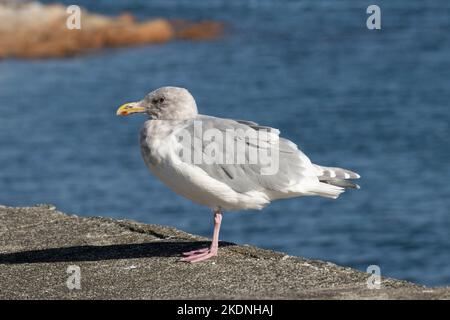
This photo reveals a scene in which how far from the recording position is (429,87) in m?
29.2

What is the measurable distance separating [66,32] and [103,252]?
100ft

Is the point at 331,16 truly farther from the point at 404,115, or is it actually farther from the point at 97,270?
the point at 97,270

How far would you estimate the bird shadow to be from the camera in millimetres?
7516

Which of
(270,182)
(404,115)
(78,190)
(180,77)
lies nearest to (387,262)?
(78,190)

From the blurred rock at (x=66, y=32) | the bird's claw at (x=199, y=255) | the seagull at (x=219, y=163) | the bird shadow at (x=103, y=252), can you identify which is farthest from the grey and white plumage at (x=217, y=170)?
the blurred rock at (x=66, y=32)

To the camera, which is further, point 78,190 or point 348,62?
point 348,62

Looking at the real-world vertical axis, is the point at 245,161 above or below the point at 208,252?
above

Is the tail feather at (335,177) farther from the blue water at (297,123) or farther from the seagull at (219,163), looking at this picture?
the blue water at (297,123)

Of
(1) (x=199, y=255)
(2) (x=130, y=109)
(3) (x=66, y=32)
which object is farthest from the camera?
(3) (x=66, y=32)

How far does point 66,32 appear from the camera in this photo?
3738 cm

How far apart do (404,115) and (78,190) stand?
940cm

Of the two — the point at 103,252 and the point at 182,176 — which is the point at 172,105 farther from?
the point at 103,252

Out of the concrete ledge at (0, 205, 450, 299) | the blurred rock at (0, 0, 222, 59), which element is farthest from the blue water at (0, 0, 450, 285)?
the concrete ledge at (0, 205, 450, 299)

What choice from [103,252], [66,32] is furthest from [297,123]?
[103,252]
